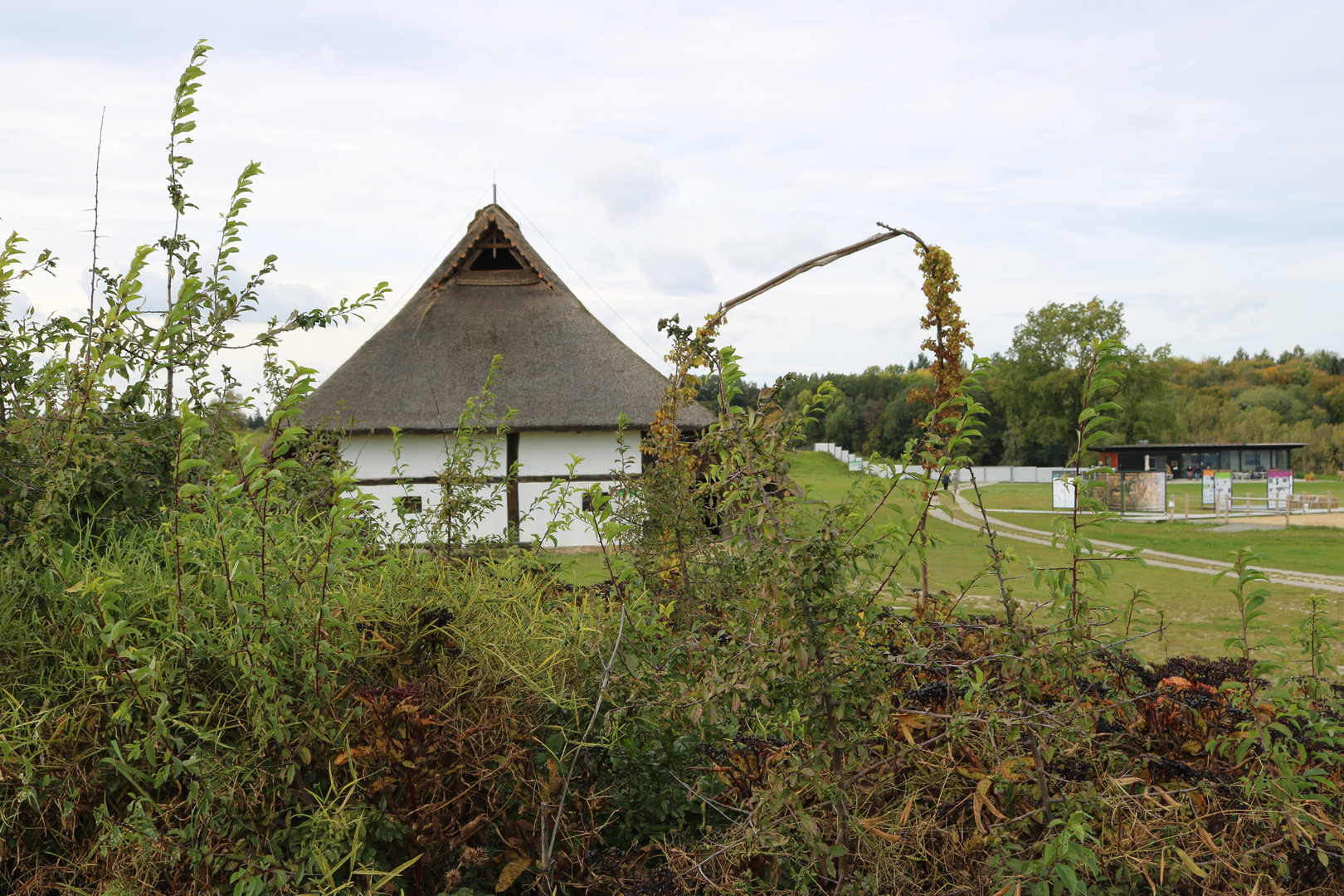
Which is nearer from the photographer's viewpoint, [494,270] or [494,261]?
[494,270]

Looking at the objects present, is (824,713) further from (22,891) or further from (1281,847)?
(22,891)

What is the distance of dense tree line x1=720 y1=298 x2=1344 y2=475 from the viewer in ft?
132

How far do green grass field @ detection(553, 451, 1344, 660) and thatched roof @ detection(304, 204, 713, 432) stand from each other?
9.44 feet

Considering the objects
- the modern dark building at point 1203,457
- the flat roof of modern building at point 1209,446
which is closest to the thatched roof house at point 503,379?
the flat roof of modern building at point 1209,446

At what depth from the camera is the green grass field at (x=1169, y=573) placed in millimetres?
4699

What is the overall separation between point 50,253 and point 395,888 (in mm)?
2752

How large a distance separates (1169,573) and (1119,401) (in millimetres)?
34373

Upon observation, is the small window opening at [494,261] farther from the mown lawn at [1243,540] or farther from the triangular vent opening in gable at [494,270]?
the mown lawn at [1243,540]

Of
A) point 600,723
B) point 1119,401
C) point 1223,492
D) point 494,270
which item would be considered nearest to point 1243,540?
point 1223,492

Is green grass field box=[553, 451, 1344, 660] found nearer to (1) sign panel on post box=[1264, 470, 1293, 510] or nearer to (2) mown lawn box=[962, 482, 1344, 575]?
(2) mown lawn box=[962, 482, 1344, 575]

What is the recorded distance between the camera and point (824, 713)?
1829 millimetres

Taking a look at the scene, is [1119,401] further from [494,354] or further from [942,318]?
[942,318]

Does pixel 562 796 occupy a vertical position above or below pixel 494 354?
below

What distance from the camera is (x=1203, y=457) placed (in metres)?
35.0
